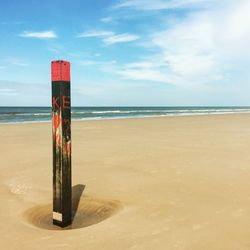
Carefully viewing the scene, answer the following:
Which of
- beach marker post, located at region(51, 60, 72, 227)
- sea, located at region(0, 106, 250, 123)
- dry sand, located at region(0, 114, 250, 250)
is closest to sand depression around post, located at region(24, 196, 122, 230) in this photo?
dry sand, located at region(0, 114, 250, 250)

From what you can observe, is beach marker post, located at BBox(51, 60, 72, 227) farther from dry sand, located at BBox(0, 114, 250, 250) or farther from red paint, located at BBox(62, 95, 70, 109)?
dry sand, located at BBox(0, 114, 250, 250)

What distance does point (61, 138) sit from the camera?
3898 mm

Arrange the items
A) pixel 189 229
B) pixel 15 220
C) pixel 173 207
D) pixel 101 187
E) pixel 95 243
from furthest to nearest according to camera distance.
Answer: pixel 101 187, pixel 173 207, pixel 15 220, pixel 189 229, pixel 95 243

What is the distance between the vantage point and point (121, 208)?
4637mm

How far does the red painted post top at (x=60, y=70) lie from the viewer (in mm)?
3734

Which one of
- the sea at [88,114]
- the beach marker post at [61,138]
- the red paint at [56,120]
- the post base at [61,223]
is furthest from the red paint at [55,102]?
Result: the sea at [88,114]

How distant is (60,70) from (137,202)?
7.51ft

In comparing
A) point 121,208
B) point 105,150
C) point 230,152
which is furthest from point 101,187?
point 230,152

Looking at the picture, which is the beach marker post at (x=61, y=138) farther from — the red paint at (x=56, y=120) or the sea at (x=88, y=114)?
the sea at (x=88, y=114)

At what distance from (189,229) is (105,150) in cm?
632

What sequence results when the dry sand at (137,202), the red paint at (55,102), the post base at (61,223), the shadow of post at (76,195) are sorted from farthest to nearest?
1. the shadow of post at (76,195)
2. the post base at (61,223)
3. the red paint at (55,102)
4. the dry sand at (137,202)

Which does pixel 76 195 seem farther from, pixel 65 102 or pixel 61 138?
pixel 65 102

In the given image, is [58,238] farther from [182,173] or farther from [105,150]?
[105,150]

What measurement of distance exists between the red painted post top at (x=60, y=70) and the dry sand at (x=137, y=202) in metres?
1.76
